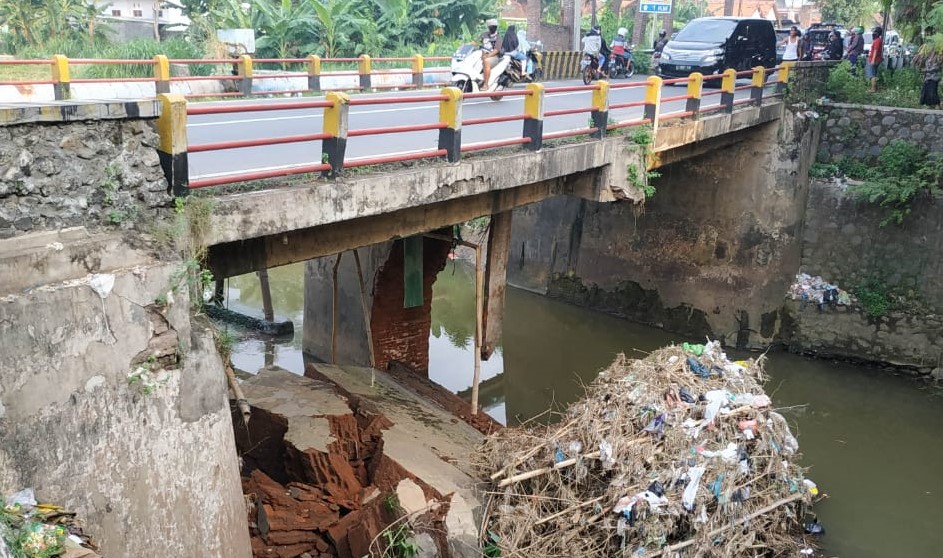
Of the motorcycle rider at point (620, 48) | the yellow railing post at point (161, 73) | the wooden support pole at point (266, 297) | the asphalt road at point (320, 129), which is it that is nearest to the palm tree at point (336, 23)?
the motorcycle rider at point (620, 48)

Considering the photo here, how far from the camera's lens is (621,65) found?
21.8m

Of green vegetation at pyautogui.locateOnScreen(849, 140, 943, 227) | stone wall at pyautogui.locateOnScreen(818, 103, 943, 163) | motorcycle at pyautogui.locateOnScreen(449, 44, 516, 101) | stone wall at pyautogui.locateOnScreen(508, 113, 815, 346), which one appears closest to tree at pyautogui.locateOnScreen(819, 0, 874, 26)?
stone wall at pyautogui.locateOnScreen(818, 103, 943, 163)

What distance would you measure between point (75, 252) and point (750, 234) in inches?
524

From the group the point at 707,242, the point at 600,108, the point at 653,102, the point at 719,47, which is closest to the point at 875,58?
the point at 719,47

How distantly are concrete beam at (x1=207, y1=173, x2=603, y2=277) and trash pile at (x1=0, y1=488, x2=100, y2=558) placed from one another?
7.76 ft

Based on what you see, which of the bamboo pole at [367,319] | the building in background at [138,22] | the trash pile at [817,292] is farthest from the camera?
the building in background at [138,22]

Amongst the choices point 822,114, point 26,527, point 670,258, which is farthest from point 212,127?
point 822,114

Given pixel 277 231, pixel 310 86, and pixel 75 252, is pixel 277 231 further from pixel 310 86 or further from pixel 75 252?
pixel 310 86

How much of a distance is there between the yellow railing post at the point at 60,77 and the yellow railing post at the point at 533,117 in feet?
20.2

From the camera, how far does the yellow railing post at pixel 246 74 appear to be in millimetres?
13149

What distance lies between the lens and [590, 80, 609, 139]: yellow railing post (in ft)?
32.4

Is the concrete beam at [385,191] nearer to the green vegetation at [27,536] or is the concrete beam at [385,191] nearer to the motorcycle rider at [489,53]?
the green vegetation at [27,536]

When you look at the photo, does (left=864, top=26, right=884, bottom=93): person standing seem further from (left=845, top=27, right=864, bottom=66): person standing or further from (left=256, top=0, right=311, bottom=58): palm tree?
(left=256, top=0, right=311, bottom=58): palm tree

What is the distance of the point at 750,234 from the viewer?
51.2ft
